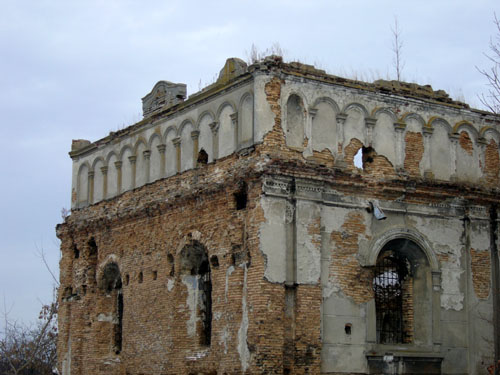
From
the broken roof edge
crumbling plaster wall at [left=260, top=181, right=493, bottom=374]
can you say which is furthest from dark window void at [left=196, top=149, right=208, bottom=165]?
crumbling plaster wall at [left=260, top=181, right=493, bottom=374]

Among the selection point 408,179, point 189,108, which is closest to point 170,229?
point 189,108

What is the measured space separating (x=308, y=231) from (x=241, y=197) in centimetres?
165

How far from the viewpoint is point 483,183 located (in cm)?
2122

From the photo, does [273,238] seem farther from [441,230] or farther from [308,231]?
[441,230]

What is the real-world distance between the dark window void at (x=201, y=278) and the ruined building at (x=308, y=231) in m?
0.03

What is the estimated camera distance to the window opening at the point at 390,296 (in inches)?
782

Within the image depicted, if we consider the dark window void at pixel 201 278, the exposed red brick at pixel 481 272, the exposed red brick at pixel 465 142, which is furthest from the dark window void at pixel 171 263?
the exposed red brick at pixel 465 142

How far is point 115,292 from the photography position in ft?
78.1

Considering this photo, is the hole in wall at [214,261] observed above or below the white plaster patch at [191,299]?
above

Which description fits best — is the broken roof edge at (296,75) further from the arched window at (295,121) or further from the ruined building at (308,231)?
the arched window at (295,121)

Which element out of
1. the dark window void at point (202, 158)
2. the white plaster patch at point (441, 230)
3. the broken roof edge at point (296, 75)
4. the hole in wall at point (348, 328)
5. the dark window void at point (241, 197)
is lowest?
the hole in wall at point (348, 328)

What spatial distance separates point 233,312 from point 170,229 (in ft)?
10.9

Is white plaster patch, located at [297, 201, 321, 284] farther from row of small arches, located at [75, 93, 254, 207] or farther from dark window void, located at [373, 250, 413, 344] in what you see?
dark window void, located at [373, 250, 413, 344]

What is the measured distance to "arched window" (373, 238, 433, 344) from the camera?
19.8 m
